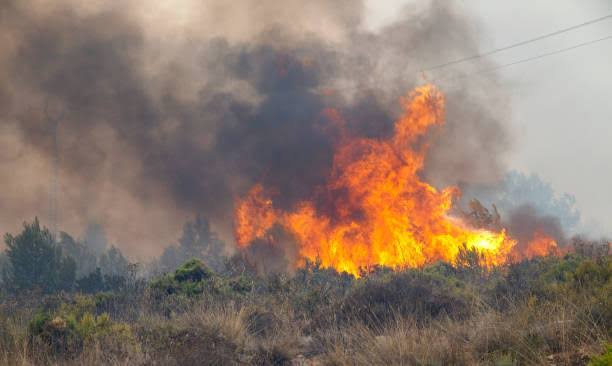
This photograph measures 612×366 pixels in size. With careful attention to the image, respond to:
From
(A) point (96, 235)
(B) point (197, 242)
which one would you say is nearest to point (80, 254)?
(B) point (197, 242)

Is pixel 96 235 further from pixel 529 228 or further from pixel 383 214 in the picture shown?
pixel 529 228

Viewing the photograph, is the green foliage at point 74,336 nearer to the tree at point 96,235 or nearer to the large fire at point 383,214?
the large fire at point 383,214

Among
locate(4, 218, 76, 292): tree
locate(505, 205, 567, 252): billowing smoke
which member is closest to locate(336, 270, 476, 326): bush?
locate(4, 218, 76, 292): tree

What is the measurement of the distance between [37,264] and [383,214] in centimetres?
1901

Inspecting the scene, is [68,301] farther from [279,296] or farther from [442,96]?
[442,96]

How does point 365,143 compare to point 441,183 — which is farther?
point 441,183

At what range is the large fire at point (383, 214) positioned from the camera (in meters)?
27.5

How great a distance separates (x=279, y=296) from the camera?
52.9 ft

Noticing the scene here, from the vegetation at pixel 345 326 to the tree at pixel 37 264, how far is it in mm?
7885

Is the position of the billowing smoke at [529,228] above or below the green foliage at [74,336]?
above

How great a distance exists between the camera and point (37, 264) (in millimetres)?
26859

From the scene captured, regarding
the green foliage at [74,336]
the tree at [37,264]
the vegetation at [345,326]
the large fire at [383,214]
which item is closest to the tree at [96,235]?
the large fire at [383,214]

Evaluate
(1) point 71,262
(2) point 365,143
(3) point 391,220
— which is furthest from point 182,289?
(2) point 365,143

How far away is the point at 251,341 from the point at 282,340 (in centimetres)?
71
